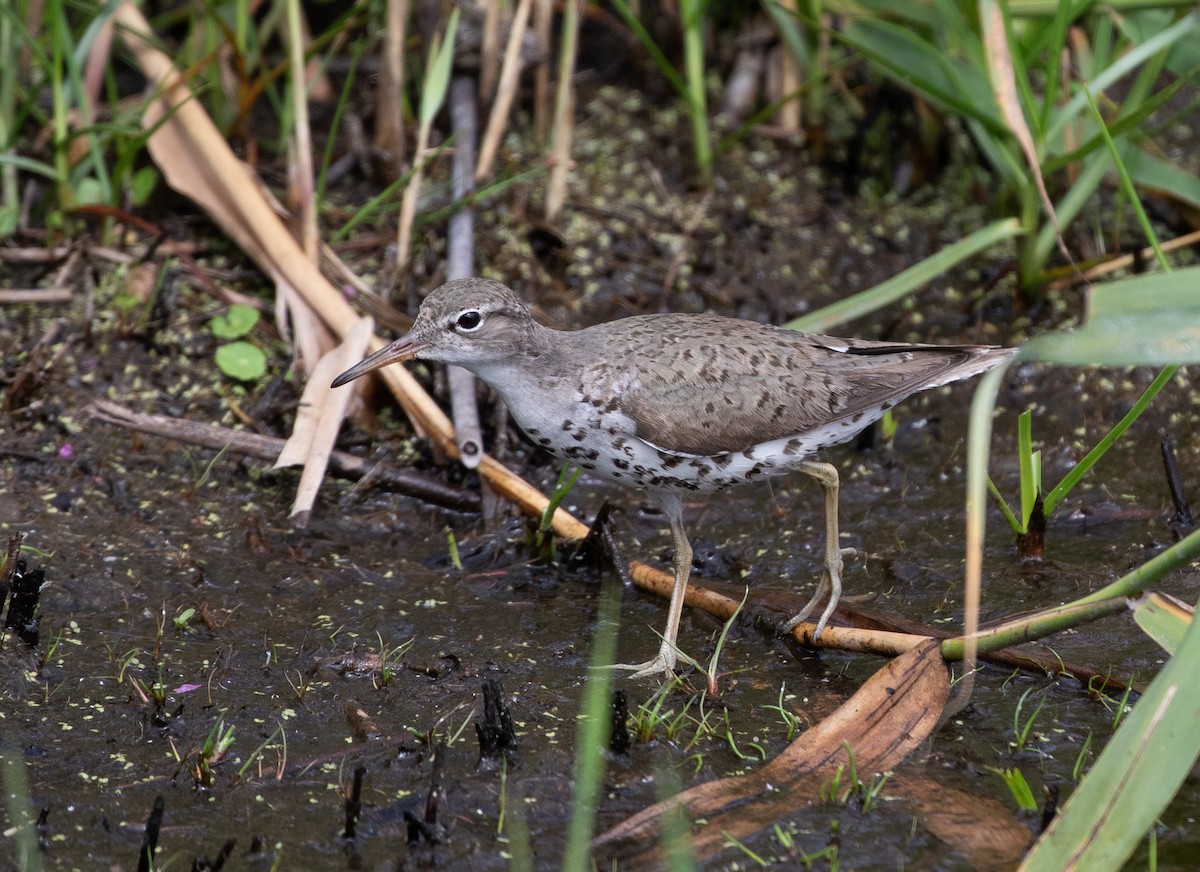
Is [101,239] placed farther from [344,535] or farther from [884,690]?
[884,690]

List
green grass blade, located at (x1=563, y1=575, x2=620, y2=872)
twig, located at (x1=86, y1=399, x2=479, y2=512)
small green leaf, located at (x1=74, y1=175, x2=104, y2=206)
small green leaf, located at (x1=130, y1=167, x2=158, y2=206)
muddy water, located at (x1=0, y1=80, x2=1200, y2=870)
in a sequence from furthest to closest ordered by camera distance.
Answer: small green leaf, located at (x1=130, y1=167, x2=158, y2=206) < small green leaf, located at (x1=74, y1=175, x2=104, y2=206) < twig, located at (x1=86, y1=399, x2=479, y2=512) < muddy water, located at (x1=0, y1=80, x2=1200, y2=870) < green grass blade, located at (x1=563, y1=575, x2=620, y2=872)

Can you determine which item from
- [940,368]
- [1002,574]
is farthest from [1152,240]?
[1002,574]

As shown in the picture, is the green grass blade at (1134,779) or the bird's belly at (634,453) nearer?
the green grass blade at (1134,779)

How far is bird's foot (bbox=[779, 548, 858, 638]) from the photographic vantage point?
4.79 meters

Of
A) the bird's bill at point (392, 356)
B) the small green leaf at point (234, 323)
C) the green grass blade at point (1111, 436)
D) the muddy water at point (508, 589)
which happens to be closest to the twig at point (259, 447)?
the muddy water at point (508, 589)

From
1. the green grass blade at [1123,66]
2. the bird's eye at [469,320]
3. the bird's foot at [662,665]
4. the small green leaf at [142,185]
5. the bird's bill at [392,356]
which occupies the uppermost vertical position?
the green grass blade at [1123,66]

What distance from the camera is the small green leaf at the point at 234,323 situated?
6.38 metres

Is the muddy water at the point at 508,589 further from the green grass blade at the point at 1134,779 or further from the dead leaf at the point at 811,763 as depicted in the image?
the green grass blade at the point at 1134,779

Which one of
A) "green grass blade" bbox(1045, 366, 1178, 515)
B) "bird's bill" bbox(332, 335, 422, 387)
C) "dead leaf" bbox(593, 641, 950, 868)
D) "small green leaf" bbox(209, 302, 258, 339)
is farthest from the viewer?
"small green leaf" bbox(209, 302, 258, 339)

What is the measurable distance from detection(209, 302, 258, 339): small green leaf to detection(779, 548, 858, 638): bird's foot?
307cm

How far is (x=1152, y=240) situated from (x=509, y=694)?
9.24 ft

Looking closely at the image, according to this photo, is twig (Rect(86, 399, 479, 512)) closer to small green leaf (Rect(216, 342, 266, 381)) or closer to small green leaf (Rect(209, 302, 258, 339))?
small green leaf (Rect(216, 342, 266, 381))

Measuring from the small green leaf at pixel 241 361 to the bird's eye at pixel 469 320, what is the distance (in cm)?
175

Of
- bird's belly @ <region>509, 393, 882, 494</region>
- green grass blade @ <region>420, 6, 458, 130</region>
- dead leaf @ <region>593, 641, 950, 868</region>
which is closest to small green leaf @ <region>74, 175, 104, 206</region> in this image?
green grass blade @ <region>420, 6, 458, 130</region>
